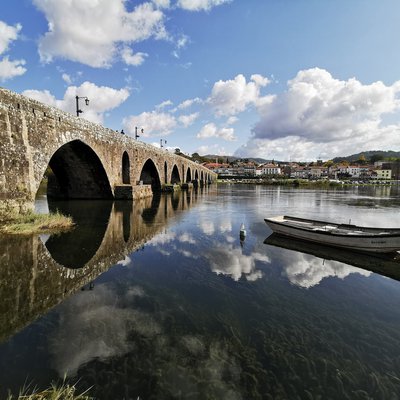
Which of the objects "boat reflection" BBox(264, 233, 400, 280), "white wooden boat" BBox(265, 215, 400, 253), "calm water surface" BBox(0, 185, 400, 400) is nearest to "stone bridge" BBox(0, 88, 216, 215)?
"calm water surface" BBox(0, 185, 400, 400)

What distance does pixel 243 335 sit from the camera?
5.70 meters

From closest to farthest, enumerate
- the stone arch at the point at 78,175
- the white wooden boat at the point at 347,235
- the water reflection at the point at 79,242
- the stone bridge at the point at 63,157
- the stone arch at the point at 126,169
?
the water reflection at the point at 79,242 → the white wooden boat at the point at 347,235 → the stone bridge at the point at 63,157 → the stone arch at the point at 78,175 → the stone arch at the point at 126,169

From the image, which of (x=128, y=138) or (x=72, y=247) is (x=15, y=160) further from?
(x=128, y=138)

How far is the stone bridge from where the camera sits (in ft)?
48.8

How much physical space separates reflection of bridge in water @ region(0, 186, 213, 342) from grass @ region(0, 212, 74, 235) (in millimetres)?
801

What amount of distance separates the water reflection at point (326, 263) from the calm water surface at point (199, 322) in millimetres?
83

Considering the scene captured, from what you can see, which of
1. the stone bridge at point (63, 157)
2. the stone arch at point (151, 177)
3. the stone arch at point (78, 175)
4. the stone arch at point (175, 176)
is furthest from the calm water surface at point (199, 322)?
the stone arch at point (175, 176)

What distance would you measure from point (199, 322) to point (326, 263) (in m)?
7.07

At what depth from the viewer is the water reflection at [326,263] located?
9562mm

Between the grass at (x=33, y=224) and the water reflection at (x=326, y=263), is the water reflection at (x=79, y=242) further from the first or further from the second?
the water reflection at (x=326, y=263)

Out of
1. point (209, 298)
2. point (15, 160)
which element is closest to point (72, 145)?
point (15, 160)

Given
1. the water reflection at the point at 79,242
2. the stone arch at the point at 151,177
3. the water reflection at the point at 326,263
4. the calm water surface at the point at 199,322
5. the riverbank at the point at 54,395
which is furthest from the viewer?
the stone arch at the point at 151,177

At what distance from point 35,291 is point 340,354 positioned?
774 cm

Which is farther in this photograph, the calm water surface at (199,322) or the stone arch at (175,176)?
the stone arch at (175,176)
